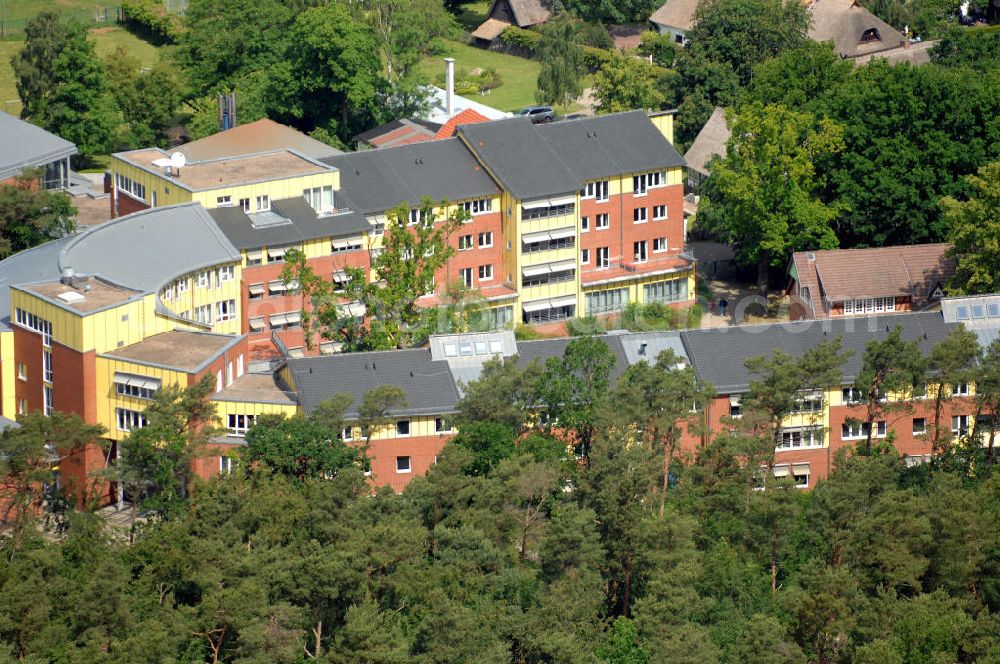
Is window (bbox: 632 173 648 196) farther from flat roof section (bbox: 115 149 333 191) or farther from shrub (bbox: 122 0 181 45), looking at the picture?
shrub (bbox: 122 0 181 45)

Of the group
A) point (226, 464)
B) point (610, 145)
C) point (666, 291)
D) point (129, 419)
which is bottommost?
point (226, 464)

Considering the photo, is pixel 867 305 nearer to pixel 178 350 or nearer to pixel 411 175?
pixel 411 175

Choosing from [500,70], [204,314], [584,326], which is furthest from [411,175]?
[500,70]

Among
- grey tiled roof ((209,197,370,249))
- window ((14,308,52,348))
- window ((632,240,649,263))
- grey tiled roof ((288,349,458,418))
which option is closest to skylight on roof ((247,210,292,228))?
grey tiled roof ((209,197,370,249))

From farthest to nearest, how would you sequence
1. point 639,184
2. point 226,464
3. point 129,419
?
point 639,184
point 129,419
point 226,464

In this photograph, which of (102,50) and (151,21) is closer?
(102,50)

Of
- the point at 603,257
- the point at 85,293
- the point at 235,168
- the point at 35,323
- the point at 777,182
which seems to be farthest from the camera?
the point at 603,257

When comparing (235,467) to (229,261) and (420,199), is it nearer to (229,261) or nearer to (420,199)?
(229,261)

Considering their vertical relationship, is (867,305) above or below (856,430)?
above
